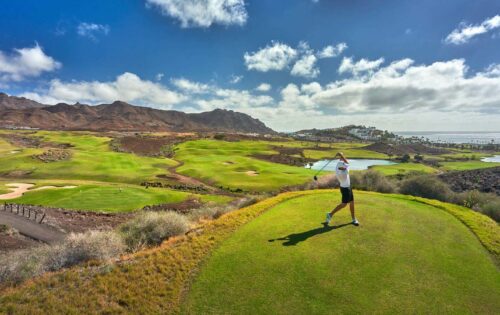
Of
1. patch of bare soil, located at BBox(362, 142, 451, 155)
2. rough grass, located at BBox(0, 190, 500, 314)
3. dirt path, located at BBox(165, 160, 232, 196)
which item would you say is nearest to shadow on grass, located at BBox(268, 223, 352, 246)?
rough grass, located at BBox(0, 190, 500, 314)

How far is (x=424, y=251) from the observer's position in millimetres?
10172

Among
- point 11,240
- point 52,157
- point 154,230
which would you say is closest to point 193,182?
point 11,240

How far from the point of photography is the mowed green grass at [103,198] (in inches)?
1257

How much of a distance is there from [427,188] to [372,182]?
513 cm

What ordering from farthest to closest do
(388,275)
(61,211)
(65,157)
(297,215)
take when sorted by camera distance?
(65,157), (61,211), (297,215), (388,275)

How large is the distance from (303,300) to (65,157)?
69115mm

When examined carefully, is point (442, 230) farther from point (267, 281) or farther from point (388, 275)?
point (267, 281)

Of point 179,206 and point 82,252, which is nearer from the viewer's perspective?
point 82,252

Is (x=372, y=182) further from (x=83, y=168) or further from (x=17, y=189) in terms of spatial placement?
(x=83, y=168)

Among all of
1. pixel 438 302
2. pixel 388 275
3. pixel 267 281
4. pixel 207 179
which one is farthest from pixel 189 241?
pixel 207 179

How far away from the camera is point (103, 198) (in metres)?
34.6

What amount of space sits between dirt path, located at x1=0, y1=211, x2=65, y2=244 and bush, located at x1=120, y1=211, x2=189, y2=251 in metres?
9.80

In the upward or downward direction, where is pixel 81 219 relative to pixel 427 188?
downward

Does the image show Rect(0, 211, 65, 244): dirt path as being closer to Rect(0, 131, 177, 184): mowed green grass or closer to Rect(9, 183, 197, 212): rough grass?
Rect(9, 183, 197, 212): rough grass
